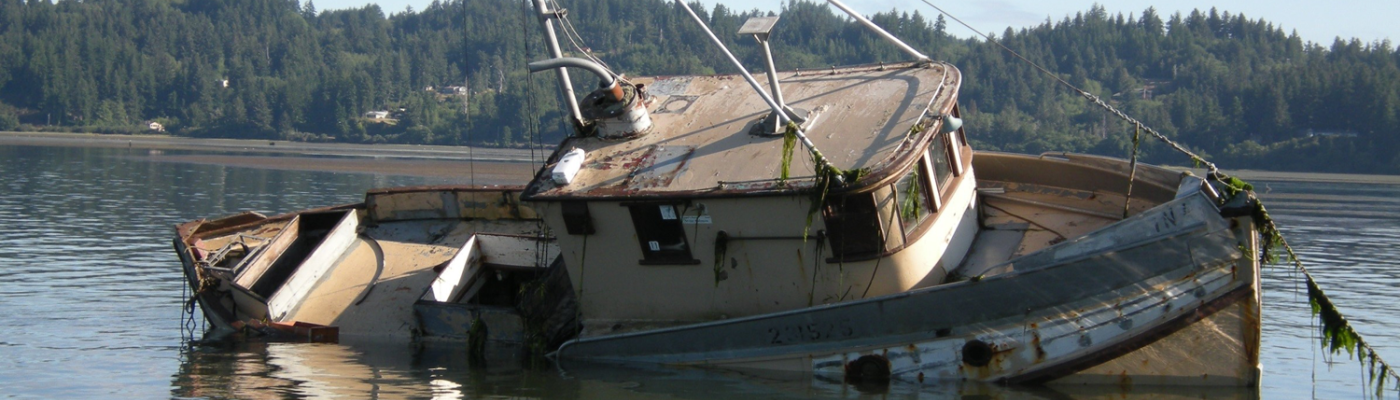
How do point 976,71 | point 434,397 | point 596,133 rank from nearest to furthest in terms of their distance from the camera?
point 434,397 < point 596,133 < point 976,71

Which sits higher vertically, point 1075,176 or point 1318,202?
point 1075,176

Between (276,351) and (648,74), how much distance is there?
10037 centimetres

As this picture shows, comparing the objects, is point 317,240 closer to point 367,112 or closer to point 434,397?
point 434,397

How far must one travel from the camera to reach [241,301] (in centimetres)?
1697

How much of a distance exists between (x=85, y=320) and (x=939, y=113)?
11.3m

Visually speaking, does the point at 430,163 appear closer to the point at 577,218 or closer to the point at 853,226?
the point at 577,218

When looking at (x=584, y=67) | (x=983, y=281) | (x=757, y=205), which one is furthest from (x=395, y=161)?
(x=983, y=281)

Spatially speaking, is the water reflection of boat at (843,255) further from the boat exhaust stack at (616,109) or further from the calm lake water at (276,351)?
the calm lake water at (276,351)

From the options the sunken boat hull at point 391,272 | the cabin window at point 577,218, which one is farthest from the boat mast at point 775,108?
the sunken boat hull at point 391,272

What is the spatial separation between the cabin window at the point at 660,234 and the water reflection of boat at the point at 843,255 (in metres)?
0.02

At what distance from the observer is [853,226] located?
42.7ft

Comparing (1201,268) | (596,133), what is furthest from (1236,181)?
(596,133)

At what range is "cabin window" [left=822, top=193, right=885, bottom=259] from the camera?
42.0 feet

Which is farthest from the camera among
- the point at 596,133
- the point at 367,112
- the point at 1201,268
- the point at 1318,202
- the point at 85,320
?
the point at 367,112
